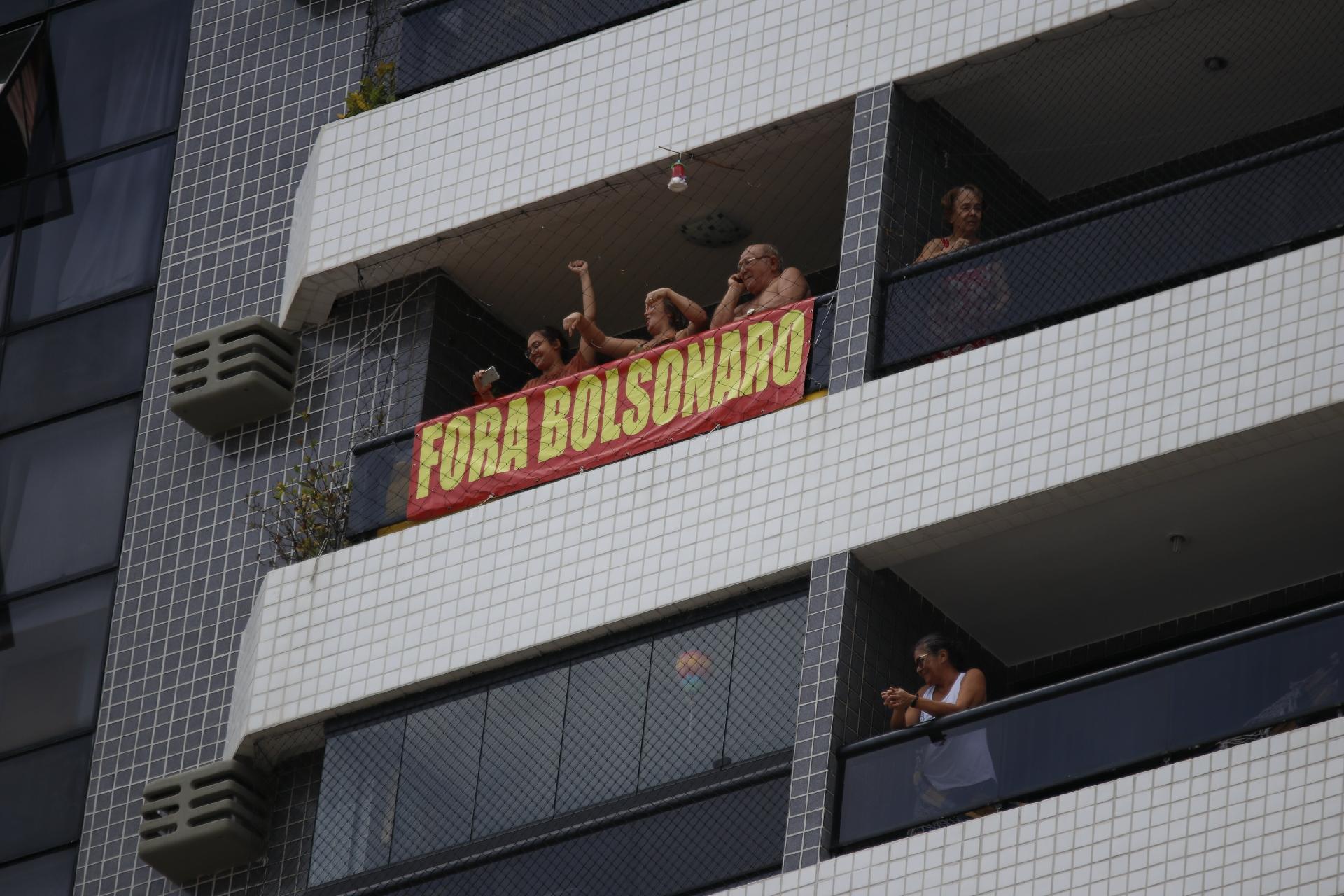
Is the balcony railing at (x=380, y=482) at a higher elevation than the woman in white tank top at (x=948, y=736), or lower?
higher

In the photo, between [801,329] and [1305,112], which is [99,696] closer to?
[801,329]

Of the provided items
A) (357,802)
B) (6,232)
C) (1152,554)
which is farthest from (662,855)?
(6,232)

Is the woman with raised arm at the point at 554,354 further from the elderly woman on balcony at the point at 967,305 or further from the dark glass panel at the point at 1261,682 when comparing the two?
the dark glass panel at the point at 1261,682

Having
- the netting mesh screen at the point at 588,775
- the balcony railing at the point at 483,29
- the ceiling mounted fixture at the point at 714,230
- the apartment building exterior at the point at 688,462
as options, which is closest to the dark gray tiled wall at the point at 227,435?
the apartment building exterior at the point at 688,462

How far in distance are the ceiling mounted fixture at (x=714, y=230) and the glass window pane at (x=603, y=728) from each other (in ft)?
14.7

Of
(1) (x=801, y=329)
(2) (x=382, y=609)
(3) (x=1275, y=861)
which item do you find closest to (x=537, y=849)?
(2) (x=382, y=609)

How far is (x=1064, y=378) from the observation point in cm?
2027

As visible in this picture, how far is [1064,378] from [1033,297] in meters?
1.00

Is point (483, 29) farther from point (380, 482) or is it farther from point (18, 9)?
point (18, 9)

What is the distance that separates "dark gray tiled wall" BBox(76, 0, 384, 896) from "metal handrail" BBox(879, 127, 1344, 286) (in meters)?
5.18

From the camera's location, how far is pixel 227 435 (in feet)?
82.0

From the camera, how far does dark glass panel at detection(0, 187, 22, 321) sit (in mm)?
27578

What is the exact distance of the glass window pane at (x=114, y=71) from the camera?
27.8m

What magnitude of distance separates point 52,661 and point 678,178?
708 centimetres
